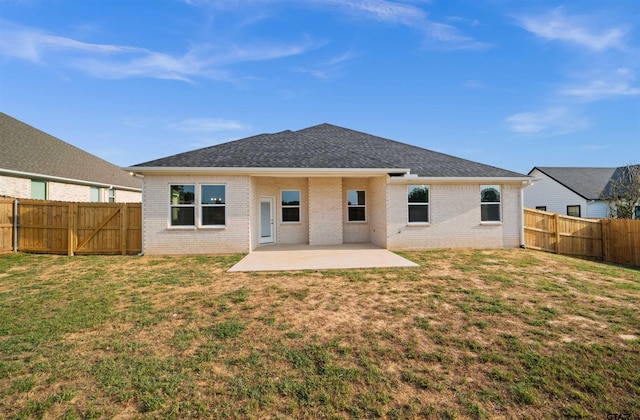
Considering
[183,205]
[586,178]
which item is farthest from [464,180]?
[586,178]

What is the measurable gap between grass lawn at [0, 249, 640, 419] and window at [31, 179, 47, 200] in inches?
451

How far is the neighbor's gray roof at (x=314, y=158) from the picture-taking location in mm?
10969

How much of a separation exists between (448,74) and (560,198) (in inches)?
690

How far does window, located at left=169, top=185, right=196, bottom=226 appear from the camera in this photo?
10.9 m

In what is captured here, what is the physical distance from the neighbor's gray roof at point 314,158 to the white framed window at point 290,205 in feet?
7.98

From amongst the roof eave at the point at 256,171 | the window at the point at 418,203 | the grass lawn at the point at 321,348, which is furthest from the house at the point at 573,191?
the grass lawn at the point at 321,348

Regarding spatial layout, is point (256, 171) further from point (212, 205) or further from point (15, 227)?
point (15, 227)

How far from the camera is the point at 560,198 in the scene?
22766mm

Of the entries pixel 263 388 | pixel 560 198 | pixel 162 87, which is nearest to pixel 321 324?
pixel 263 388

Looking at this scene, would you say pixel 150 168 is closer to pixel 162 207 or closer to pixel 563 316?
pixel 162 207

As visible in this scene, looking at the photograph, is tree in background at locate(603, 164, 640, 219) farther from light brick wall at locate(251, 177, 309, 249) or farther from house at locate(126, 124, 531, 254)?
light brick wall at locate(251, 177, 309, 249)

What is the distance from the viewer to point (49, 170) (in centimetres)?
1577

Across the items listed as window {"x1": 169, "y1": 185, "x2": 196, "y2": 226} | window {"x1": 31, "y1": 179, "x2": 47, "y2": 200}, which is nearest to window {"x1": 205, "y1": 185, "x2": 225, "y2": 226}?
window {"x1": 169, "y1": 185, "x2": 196, "y2": 226}

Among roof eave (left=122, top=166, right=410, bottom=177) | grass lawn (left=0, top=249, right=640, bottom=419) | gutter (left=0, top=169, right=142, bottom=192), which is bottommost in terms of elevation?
grass lawn (left=0, top=249, right=640, bottom=419)
